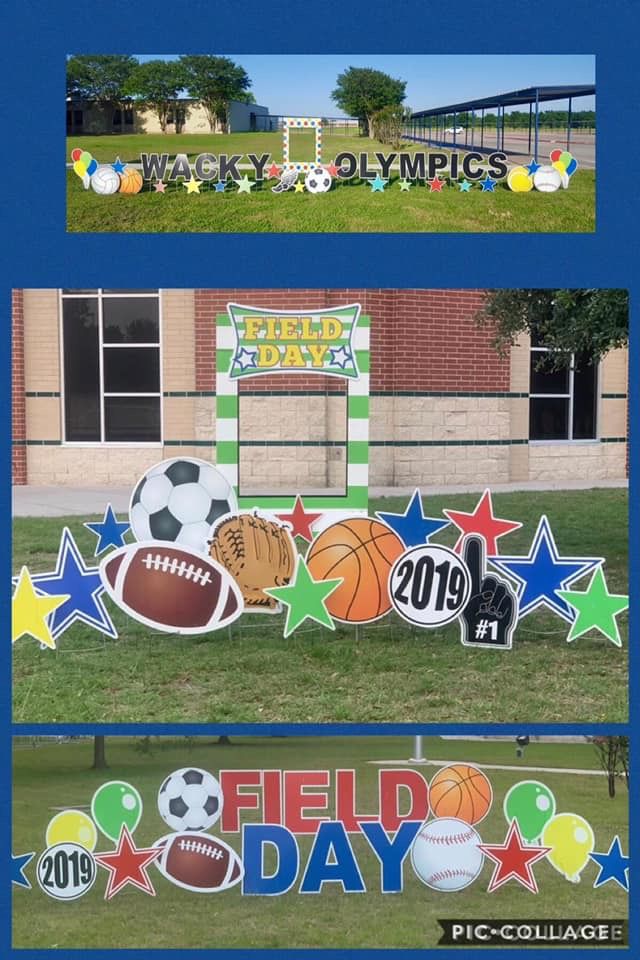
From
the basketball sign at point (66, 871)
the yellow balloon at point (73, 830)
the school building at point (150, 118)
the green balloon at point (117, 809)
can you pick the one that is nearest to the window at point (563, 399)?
the school building at point (150, 118)

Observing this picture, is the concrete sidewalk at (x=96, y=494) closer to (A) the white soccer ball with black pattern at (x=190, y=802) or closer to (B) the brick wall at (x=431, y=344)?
(B) the brick wall at (x=431, y=344)

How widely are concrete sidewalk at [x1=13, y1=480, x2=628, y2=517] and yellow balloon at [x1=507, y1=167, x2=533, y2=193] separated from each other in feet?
5.67

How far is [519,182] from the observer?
5.94 m

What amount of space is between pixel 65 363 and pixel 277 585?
2.21 meters

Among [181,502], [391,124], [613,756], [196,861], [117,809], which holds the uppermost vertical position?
[391,124]

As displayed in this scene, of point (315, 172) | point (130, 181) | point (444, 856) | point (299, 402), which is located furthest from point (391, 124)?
point (444, 856)

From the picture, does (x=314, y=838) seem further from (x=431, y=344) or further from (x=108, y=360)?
(x=431, y=344)

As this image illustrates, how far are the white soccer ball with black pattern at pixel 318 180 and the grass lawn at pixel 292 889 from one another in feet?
8.65

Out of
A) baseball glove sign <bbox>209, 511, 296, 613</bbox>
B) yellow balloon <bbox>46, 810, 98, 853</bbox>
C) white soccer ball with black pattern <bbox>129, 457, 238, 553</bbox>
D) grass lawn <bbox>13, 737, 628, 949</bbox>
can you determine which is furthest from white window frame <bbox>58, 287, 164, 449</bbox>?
yellow balloon <bbox>46, 810, 98, 853</bbox>

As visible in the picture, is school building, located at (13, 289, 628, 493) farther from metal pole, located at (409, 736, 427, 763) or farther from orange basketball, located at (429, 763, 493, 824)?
orange basketball, located at (429, 763, 493, 824)

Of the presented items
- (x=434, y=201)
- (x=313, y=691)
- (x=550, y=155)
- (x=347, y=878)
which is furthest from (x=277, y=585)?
(x=550, y=155)

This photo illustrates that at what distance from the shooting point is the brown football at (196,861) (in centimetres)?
580

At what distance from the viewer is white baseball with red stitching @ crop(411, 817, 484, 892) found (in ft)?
19.0

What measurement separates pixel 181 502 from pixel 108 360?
155 centimetres
